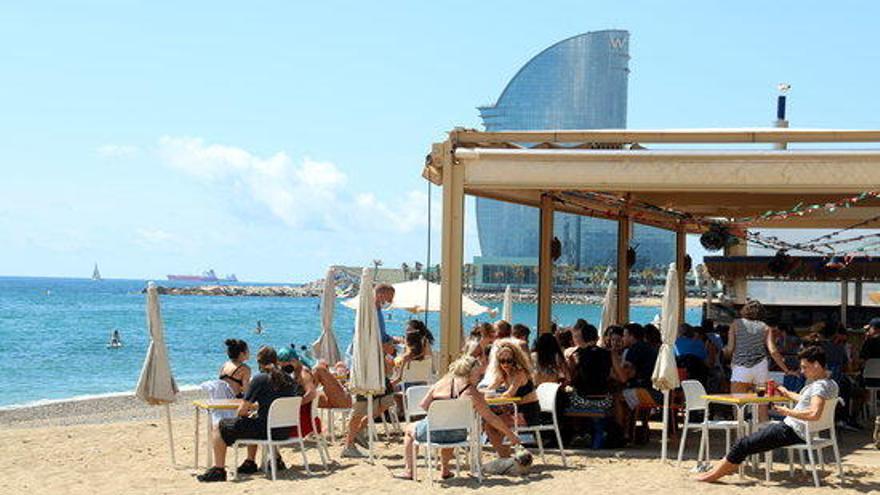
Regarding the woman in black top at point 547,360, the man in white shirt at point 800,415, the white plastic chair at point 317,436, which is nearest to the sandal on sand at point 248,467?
the white plastic chair at point 317,436

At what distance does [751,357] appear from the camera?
9.13 metres

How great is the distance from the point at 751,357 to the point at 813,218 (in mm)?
7545

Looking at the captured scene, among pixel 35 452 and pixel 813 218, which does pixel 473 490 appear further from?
pixel 813 218

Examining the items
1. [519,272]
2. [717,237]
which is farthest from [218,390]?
[519,272]

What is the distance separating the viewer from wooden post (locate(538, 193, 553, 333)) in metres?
13.2

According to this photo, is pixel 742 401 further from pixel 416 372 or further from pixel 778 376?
pixel 416 372

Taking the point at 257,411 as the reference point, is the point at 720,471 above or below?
below

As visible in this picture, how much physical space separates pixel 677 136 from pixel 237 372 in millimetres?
4211

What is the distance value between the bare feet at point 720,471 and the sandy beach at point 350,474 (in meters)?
0.09

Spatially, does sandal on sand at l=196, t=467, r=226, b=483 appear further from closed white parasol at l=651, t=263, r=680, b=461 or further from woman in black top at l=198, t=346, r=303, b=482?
closed white parasol at l=651, t=263, r=680, b=461

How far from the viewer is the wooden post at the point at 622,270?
51.7 feet

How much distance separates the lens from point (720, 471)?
8125mm

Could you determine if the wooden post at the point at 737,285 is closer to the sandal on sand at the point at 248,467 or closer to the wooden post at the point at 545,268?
the wooden post at the point at 545,268

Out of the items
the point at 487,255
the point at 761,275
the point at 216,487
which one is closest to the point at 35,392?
the point at 761,275
